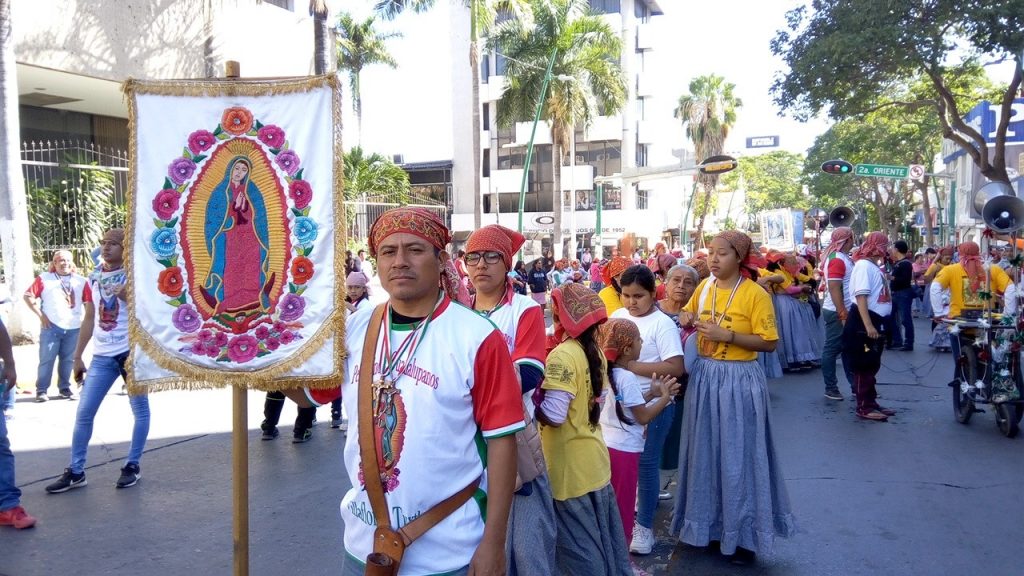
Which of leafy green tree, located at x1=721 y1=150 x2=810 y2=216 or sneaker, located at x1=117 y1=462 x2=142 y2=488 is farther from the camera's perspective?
leafy green tree, located at x1=721 y1=150 x2=810 y2=216

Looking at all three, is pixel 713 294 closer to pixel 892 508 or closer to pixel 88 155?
pixel 892 508

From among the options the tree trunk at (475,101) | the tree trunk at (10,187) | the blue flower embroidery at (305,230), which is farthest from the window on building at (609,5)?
the blue flower embroidery at (305,230)

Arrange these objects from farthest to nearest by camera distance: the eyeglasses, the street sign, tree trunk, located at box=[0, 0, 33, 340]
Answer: the street sign < tree trunk, located at box=[0, 0, 33, 340] < the eyeglasses

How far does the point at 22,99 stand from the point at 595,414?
765 inches

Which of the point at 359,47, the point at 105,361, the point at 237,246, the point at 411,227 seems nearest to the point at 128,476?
the point at 105,361

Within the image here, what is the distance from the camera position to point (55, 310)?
31.6 feet

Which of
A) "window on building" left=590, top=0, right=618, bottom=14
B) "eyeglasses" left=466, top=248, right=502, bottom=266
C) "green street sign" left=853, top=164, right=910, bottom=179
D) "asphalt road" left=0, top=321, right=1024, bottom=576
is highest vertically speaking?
A: "window on building" left=590, top=0, right=618, bottom=14

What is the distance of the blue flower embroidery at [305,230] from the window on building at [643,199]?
48390mm

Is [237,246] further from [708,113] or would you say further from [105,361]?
[708,113]

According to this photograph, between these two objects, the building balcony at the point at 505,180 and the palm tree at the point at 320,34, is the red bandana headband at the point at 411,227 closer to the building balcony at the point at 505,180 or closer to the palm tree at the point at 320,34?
the palm tree at the point at 320,34

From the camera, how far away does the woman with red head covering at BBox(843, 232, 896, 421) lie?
827 cm

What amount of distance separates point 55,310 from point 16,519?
201 inches

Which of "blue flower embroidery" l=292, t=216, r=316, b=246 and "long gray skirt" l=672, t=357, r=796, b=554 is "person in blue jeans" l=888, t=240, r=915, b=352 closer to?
"long gray skirt" l=672, t=357, r=796, b=554

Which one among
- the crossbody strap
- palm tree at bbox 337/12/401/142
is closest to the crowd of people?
the crossbody strap
